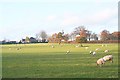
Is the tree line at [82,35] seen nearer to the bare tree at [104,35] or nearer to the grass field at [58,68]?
the bare tree at [104,35]

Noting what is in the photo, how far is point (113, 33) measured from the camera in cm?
12138

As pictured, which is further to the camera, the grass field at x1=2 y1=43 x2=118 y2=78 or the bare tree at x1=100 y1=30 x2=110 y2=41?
the bare tree at x1=100 y1=30 x2=110 y2=41

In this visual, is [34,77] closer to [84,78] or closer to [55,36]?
[84,78]

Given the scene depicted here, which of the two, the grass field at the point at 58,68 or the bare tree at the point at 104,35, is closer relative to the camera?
the grass field at the point at 58,68

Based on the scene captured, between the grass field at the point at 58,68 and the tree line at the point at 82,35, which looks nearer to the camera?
the grass field at the point at 58,68

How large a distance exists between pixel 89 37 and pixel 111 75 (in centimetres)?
11918

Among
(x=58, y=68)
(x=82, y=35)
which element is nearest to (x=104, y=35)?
(x=82, y=35)

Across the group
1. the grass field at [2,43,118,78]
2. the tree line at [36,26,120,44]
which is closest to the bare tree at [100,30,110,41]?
the tree line at [36,26,120,44]

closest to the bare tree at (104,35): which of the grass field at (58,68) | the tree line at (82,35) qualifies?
the tree line at (82,35)

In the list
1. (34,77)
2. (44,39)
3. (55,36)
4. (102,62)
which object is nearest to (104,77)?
(34,77)

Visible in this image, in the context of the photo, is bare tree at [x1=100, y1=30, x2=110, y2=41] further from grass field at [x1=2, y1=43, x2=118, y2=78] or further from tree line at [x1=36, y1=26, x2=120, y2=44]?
grass field at [x1=2, y1=43, x2=118, y2=78]

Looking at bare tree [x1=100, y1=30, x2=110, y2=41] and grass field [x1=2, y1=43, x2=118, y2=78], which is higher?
bare tree [x1=100, y1=30, x2=110, y2=41]

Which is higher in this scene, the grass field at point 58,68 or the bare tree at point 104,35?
the bare tree at point 104,35

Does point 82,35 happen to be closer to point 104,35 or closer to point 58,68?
point 104,35
